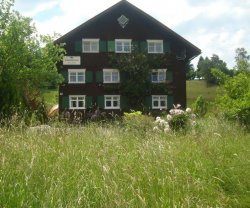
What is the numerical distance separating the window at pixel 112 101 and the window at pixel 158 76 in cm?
326

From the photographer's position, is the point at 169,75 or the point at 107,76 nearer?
the point at 107,76

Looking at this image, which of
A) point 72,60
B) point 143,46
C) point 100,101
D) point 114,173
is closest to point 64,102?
point 100,101

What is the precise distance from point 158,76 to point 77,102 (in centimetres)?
669

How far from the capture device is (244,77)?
1500cm

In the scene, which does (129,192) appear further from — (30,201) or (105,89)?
(105,89)

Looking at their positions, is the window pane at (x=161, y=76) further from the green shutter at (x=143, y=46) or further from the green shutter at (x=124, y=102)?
the green shutter at (x=124, y=102)

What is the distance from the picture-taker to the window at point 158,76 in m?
35.9

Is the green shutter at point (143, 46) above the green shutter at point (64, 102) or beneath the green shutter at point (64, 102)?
above

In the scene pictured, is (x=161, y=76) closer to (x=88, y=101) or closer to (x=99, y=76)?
(x=99, y=76)

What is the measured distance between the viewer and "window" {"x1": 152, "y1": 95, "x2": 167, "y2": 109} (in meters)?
35.4

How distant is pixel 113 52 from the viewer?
35375 mm

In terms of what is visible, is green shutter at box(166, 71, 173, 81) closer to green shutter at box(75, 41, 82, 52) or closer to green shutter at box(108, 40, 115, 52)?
green shutter at box(108, 40, 115, 52)

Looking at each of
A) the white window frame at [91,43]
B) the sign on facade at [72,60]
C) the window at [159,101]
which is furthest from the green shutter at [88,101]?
the window at [159,101]

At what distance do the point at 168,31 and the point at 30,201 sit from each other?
33229 millimetres
